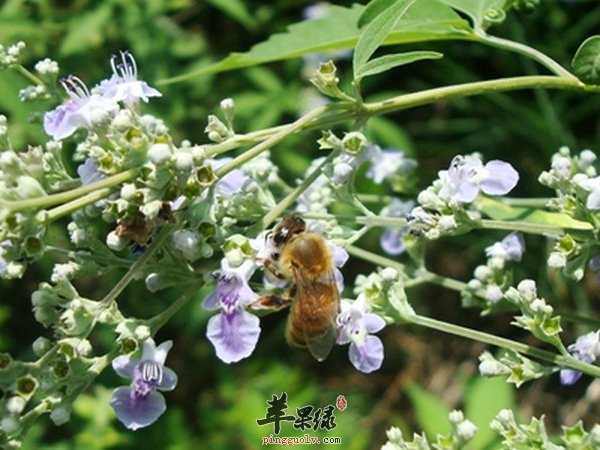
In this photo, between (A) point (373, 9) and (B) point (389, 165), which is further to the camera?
(B) point (389, 165)

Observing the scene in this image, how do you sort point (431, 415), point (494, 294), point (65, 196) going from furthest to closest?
1. point (431, 415)
2. point (494, 294)
3. point (65, 196)

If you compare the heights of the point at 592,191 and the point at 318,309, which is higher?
the point at 592,191

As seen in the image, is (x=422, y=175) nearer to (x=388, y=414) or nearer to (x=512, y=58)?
(x=512, y=58)

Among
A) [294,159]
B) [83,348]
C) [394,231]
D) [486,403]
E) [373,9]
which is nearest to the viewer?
[83,348]

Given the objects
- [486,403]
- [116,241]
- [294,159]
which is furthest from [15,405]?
[294,159]

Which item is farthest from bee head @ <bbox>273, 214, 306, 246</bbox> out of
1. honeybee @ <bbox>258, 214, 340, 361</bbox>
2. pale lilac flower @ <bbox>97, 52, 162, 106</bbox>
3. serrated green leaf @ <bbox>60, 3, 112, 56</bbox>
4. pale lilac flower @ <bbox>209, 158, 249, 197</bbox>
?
serrated green leaf @ <bbox>60, 3, 112, 56</bbox>

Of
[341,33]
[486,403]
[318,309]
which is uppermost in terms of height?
[341,33]

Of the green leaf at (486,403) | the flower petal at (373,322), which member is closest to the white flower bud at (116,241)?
the flower petal at (373,322)

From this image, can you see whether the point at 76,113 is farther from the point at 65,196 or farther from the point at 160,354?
the point at 160,354
